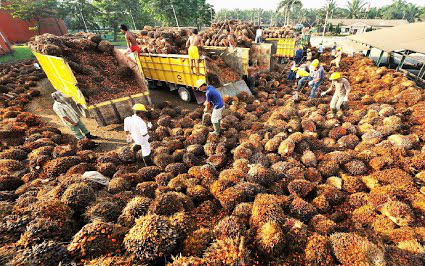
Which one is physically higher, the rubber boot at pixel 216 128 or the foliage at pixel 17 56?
the foliage at pixel 17 56

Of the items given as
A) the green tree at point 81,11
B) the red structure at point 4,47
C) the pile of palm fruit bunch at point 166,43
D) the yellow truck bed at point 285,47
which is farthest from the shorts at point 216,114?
the green tree at point 81,11

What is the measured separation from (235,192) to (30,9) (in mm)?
40278

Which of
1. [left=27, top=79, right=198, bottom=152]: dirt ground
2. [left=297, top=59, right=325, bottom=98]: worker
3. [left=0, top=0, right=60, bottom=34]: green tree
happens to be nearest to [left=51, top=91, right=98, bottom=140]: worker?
[left=27, top=79, right=198, bottom=152]: dirt ground

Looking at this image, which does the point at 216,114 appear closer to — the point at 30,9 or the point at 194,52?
the point at 194,52

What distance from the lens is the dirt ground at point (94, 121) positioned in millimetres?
7445

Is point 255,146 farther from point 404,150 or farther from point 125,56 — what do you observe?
point 125,56

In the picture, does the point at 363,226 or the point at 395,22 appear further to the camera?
the point at 395,22

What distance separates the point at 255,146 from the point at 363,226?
9.86 feet

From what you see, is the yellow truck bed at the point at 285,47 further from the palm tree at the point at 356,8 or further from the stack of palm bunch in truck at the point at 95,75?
the palm tree at the point at 356,8

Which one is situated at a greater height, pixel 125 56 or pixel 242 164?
pixel 125 56

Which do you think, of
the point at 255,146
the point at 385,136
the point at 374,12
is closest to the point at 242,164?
the point at 255,146

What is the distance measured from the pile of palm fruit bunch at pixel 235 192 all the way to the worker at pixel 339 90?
1.21 ft

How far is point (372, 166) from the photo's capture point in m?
4.90

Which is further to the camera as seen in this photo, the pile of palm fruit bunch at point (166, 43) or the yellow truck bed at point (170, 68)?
the pile of palm fruit bunch at point (166, 43)
